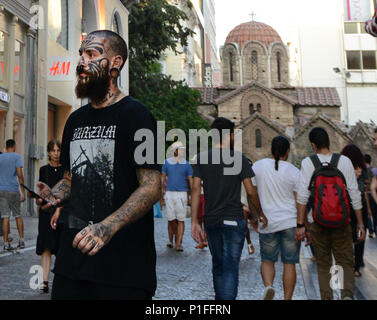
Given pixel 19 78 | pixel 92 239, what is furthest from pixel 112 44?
pixel 19 78

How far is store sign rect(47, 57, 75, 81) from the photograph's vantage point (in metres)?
18.0

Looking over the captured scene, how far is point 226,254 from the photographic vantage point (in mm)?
4984

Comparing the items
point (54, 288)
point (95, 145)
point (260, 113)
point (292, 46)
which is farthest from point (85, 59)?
point (292, 46)

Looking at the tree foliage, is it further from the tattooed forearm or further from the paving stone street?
the tattooed forearm

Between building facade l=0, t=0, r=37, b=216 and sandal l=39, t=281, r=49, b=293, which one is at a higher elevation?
building facade l=0, t=0, r=37, b=216

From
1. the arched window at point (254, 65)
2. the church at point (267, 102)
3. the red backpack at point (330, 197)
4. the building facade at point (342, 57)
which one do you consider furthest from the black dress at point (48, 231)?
the arched window at point (254, 65)

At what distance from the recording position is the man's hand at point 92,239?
2.18 meters

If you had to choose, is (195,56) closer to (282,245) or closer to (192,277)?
(192,277)

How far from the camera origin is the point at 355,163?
296 inches

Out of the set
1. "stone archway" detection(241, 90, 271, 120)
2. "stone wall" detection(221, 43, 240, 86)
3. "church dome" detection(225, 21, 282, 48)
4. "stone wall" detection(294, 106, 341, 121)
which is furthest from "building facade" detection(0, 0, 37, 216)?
"church dome" detection(225, 21, 282, 48)

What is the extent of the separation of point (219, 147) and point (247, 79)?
65171 millimetres

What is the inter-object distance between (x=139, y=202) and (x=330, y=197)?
3.20m

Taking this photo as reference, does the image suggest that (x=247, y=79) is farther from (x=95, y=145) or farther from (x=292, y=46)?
(x=95, y=145)

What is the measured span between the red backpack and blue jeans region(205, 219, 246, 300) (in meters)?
0.79
